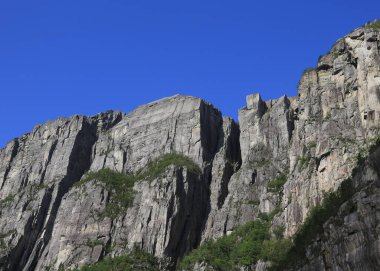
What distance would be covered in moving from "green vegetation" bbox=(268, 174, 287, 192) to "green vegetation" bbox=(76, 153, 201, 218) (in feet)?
68.8

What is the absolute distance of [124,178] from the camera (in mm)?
136375

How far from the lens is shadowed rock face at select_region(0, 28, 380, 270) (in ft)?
276

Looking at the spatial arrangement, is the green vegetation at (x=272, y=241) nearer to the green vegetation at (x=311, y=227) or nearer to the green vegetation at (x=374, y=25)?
the green vegetation at (x=311, y=227)

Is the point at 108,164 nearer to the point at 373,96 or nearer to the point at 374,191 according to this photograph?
the point at 373,96

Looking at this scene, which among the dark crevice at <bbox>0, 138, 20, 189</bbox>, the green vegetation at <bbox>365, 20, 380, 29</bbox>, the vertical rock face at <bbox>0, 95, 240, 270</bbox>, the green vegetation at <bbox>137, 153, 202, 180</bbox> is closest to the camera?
the green vegetation at <bbox>365, 20, 380, 29</bbox>

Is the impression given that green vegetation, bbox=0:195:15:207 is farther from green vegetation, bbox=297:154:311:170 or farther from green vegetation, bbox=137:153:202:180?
green vegetation, bbox=297:154:311:170

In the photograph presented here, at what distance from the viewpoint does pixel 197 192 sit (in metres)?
121

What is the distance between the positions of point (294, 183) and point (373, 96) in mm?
19440

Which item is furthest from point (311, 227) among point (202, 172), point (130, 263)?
point (202, 172)

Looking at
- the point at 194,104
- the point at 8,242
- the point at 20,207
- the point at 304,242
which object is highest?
the point at 194,104

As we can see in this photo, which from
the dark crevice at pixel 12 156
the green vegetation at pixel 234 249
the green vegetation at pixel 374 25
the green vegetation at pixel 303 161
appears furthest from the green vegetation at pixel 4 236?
the green vegetation at pixel 374 25

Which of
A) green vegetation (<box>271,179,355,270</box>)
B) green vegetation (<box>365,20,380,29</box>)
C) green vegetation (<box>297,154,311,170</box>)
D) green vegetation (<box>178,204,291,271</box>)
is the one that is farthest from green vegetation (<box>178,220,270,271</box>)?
green vegetation (<box>365,20,380,29</box>)

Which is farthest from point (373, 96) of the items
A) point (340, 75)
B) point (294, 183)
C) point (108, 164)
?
point (108, 164)

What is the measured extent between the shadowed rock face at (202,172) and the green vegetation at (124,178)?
65.9 inches
